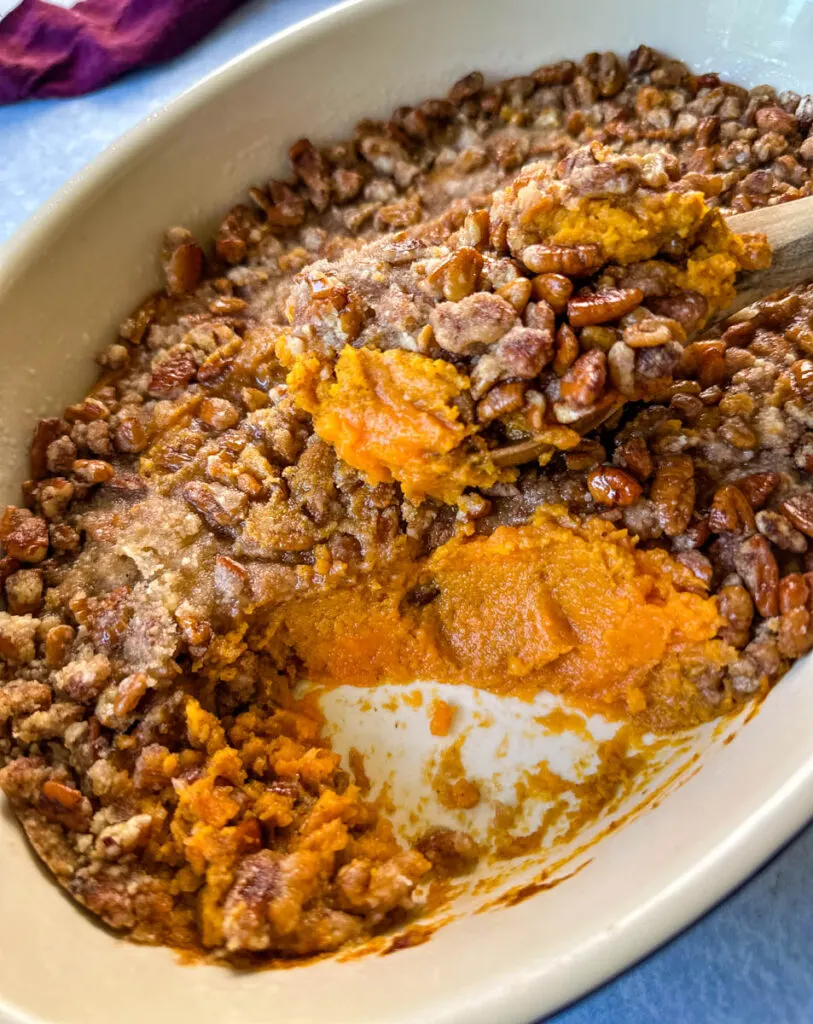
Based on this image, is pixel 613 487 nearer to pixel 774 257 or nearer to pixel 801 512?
pixel 801 512

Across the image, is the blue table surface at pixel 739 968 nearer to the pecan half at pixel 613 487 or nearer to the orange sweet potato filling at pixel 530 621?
the orange sweet potato filling at pixel 530 621

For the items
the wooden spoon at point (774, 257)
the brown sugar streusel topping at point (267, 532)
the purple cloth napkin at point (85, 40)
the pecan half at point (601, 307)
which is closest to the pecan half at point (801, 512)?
the brown sugar streusel topping at point (267, 532)

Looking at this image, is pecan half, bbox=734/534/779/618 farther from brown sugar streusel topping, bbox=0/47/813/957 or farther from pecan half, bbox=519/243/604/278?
pecan half, bbox=519/243/604/278

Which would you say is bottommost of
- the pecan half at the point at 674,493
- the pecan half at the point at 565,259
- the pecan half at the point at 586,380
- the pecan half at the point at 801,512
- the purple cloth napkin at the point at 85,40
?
the pecan half at the point at 801,512

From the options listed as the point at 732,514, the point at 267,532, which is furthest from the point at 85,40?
the point at 732,514

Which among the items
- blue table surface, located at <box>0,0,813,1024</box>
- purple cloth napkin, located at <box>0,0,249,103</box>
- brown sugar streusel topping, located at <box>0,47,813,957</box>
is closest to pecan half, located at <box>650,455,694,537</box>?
brown sugar streusel topping, located at <box>0,47,813,957</box>

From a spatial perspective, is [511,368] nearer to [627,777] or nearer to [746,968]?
[627,777]

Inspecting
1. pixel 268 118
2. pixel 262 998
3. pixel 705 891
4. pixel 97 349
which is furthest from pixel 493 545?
pixel 268 118
